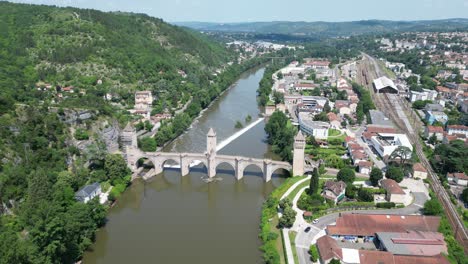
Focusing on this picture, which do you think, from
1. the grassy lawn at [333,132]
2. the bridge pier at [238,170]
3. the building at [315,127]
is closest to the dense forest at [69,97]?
the bridge pier at [238,170]

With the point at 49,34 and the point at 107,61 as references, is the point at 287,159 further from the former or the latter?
the point at 49,34

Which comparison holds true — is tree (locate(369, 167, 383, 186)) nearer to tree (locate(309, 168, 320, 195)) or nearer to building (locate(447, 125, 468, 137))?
tree (locate(309, 168, 320, 195))

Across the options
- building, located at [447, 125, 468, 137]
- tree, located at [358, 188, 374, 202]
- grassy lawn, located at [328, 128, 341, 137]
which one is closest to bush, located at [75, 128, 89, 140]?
tree, located at [358, 188, 374, 202]

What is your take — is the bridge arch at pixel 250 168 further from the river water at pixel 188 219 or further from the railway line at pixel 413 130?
the railway line at pixel 413 130

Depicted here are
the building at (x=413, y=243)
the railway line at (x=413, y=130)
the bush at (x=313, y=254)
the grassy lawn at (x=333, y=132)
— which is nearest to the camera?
the building at (x=413, y=243)

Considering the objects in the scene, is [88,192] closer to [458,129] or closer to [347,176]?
[347,176]

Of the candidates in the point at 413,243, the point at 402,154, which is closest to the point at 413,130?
the point at 402,154

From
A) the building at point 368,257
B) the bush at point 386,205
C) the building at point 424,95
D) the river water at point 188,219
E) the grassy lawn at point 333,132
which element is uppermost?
the building at point 424,95
